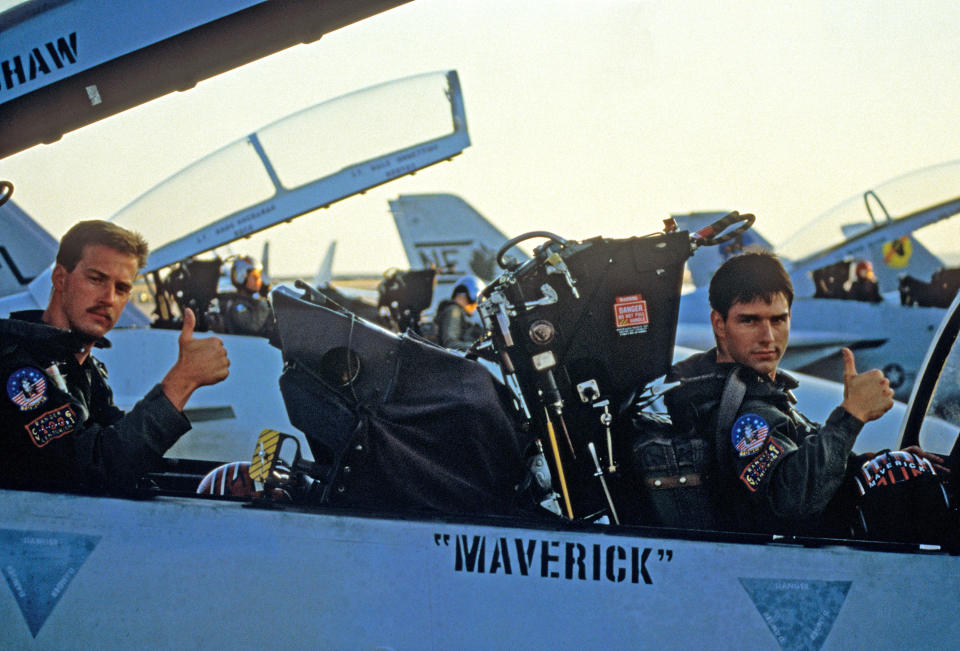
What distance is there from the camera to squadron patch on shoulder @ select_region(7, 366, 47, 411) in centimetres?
169

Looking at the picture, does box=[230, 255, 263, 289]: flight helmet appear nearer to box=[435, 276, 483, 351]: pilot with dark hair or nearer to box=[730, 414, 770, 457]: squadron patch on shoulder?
box=[435, 276, 483, 351]: pilot with dark hair

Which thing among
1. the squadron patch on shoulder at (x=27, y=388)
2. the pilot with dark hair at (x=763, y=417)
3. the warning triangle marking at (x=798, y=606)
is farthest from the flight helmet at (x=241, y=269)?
the warning triangle marking at (x=798, y=606)

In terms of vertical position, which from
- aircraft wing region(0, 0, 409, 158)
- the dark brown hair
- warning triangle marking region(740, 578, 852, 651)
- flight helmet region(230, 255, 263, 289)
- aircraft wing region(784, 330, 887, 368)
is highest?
aircraft wing region(0, 0, 409, 158)

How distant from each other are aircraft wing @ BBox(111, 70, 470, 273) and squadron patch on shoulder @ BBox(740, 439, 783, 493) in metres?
3.50

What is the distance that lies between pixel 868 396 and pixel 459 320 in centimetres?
498

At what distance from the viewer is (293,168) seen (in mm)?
4508

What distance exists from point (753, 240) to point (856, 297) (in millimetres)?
2525

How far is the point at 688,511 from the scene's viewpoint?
1.63m

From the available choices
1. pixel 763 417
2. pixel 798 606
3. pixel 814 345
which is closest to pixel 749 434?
pixel 763 417

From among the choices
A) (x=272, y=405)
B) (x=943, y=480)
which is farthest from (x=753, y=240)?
(x=943, y=480)

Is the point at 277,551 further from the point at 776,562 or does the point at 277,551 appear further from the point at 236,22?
the point at 236,22

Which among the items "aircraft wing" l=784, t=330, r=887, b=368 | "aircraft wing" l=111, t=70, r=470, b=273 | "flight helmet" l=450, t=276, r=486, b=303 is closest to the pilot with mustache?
"aircraft wing" l=111, t=70, r=470, b=273

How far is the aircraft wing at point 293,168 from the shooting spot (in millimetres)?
4461

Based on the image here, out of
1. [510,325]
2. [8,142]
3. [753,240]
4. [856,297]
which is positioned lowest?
[856,297]
